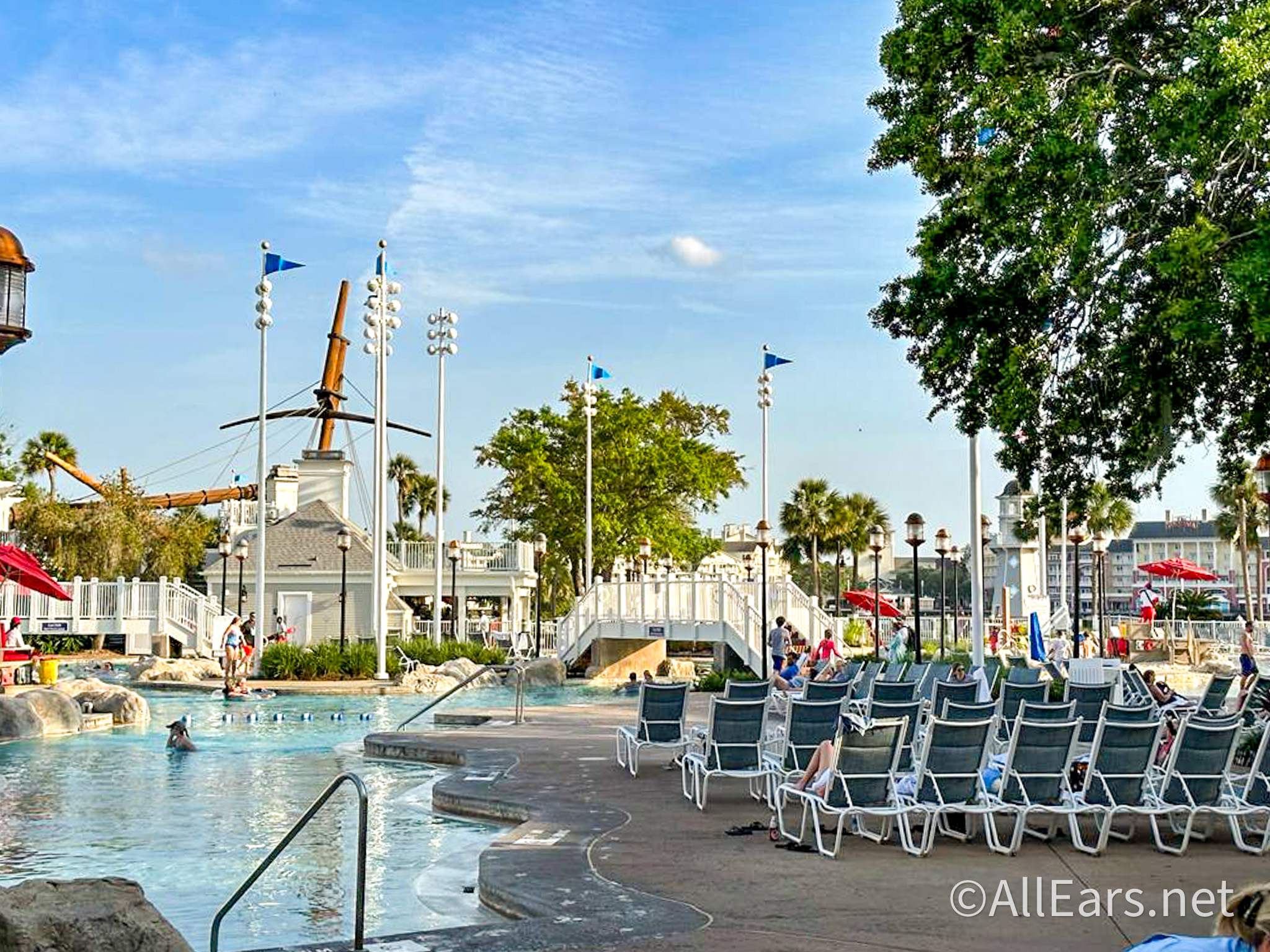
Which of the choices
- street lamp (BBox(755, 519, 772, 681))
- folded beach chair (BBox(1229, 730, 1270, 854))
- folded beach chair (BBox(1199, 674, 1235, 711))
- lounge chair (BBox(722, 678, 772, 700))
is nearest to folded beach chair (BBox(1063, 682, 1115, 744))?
folded beach chair (BBox(1199, 674, 1235, 711))

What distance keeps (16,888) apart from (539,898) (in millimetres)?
3079

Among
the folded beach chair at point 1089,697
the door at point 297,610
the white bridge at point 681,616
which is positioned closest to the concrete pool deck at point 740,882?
the folded beach chair at point 1089,697

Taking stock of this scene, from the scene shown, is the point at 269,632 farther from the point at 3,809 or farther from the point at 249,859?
the point at 249,859

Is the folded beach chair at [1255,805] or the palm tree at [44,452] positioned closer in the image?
the folded beach chair at [1255,805]

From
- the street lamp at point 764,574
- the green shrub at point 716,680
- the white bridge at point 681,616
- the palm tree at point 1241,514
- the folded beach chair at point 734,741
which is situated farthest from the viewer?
the palm tree at point 1241,514

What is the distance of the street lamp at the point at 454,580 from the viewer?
4644 cm

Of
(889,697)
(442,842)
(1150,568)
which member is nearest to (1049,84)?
(889,697)

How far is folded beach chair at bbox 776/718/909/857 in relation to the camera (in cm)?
995

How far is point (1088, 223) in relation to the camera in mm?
13344

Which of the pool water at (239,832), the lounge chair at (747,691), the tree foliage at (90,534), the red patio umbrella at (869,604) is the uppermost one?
the tree foliage at (90,534)

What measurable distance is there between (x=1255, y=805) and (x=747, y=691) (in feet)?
16.4

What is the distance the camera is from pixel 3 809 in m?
14.1

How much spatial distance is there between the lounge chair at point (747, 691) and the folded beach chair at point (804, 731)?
1144 mm

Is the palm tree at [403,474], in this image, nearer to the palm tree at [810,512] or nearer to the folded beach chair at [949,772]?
the palm tree at [810,512]
